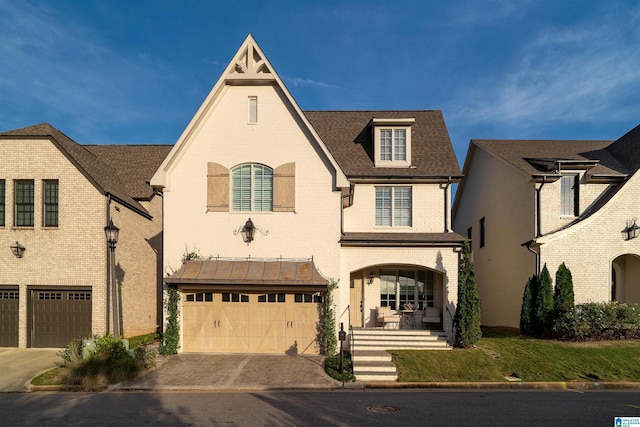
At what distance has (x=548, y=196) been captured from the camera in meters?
18.6

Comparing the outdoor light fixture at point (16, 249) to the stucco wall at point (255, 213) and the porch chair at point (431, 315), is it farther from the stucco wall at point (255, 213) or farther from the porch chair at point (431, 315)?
the porch chair at point (431, 315)

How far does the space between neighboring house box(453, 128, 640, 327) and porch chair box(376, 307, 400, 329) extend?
6.17 m

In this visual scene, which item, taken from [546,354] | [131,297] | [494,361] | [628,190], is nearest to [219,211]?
[131,297]

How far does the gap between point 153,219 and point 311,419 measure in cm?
1546

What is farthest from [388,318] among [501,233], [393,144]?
[501,233]

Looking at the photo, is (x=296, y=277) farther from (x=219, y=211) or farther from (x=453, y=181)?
(x=453, y=181)

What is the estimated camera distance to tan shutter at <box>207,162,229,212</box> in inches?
632

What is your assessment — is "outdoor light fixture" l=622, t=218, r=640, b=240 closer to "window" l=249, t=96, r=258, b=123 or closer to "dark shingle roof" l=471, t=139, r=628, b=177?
"dark shingle roof" l=471, t=139, r=628, b=177

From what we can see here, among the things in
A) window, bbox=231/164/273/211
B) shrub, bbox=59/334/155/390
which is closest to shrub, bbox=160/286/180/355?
shrub, bbox=59/334/155/390

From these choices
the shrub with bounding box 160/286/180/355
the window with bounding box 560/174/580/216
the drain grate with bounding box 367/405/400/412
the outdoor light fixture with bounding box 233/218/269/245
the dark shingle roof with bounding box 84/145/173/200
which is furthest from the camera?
the dark shingle roof with bounding box 84/145/173/200

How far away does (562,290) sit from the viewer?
55.0 ft

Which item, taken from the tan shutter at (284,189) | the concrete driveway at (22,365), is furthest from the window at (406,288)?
the concrete driveway at (22,365)

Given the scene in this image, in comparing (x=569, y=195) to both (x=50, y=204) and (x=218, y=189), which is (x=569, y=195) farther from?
(x=50, y=204)

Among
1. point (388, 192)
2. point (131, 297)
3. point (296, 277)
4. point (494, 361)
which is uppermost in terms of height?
point (388, 192)
